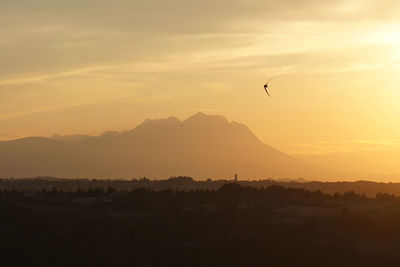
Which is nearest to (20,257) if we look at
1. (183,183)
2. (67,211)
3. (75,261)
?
(75,261)

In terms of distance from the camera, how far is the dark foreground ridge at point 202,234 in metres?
39.1

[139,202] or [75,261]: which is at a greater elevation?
[139,202]

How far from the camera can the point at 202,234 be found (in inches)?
1700

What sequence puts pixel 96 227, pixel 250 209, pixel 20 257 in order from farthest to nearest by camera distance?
1. pixel 250 209
2. pixel 96 227
3. pixel 20 257

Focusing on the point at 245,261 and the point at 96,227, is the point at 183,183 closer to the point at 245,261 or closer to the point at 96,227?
the point at 96,227

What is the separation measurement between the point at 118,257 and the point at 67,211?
479 inches

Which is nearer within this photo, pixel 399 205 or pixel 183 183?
pixel 399 205

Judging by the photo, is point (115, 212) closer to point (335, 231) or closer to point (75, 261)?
point (75, 261)

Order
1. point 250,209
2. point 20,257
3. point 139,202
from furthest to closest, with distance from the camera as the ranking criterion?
point 139,202, point 250,209, point 20,257

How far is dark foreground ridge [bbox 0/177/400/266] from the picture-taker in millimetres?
39062

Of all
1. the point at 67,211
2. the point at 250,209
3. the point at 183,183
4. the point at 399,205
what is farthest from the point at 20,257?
the point at 183,183

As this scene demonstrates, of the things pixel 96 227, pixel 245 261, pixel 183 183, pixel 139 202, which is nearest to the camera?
pixel 245 261

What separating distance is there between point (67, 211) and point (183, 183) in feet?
195

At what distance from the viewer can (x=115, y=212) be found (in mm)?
51250
